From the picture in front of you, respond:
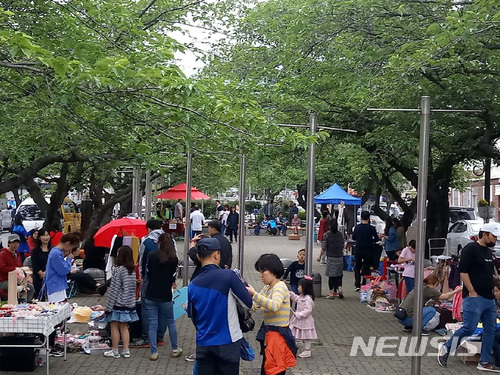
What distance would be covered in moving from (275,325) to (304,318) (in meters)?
3.00

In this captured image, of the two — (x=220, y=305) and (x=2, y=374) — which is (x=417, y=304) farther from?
(x=2, y=374)

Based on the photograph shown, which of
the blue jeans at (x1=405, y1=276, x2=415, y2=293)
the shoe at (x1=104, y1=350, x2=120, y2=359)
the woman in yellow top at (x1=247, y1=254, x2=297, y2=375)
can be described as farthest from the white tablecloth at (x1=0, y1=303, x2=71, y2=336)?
the blue jeans at (x1=405, y1=276, x2=415, y2=293)

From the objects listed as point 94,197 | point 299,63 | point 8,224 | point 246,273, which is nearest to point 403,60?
point 299,63

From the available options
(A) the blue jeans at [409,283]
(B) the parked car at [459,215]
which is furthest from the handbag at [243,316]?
(B) the parked car at [459,215]

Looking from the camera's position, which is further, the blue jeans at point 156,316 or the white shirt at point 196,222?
the white shirt at point 196,222

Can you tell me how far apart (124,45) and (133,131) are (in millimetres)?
1840

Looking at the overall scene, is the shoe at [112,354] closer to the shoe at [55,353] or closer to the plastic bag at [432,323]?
the shoe at [55,353]

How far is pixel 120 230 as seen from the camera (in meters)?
14.8

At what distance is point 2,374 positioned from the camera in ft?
29.2

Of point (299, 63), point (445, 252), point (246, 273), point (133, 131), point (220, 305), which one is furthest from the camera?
point (246, 273)

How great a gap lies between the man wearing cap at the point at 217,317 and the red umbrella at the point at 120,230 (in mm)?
8688

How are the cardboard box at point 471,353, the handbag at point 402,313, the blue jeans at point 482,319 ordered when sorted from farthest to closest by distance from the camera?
the handbag at point 402,313 < the cardboard box at point 471,353 < the blue jeans at point 482,319

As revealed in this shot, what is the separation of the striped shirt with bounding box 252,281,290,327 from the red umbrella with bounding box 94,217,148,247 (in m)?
8.06

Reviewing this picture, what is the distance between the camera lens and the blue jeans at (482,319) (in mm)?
9070
